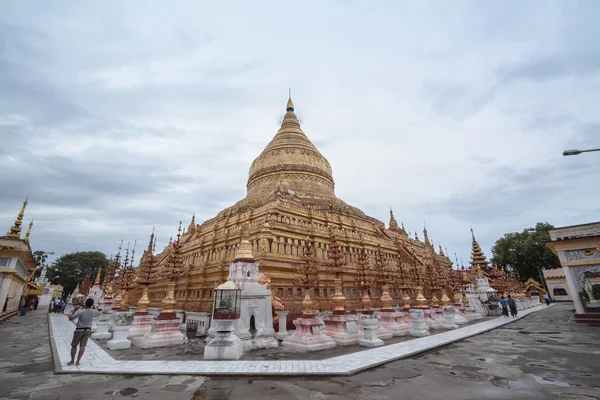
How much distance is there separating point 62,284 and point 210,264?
56.2 m

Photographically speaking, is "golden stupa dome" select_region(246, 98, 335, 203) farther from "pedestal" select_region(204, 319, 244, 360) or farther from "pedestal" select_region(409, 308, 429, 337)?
"pedestal" select_region(204, 319, 244, 360)

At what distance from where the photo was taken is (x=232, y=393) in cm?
588

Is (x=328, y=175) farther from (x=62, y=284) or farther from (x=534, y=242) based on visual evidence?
(x=62, y=284)

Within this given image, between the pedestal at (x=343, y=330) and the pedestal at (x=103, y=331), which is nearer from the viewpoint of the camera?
the pedestal at (x=343, y=330)

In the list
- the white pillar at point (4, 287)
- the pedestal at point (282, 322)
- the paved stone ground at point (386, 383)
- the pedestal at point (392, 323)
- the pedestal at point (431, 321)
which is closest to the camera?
the paved stone ground at point (386, 383)

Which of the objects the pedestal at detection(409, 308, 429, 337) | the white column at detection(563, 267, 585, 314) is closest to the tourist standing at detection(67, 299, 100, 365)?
the pedestal at detection(409, 308, 429, 337)

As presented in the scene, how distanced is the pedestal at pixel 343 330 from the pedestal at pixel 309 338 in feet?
2.78

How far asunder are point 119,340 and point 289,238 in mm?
12385

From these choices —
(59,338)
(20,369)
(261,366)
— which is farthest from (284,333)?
(59,338)

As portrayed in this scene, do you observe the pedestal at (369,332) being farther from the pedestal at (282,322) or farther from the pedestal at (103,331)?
the pedestal at (103,331)

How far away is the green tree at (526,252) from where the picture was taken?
50781mm

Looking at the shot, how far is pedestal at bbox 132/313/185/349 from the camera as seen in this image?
11.5 meters

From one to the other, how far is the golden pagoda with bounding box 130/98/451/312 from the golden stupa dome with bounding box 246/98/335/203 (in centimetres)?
12

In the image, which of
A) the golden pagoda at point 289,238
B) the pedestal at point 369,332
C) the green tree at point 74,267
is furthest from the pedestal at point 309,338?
the green tree at point 74,267
